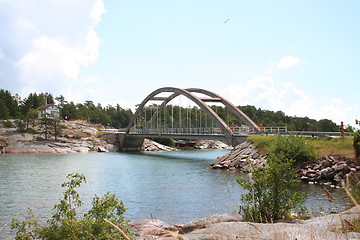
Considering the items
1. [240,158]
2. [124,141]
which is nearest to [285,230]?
[240,158]

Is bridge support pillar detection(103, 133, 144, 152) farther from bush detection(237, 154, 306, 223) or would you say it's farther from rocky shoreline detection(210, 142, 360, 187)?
bush detection(237, 154, 306, 223)

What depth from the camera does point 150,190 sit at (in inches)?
840

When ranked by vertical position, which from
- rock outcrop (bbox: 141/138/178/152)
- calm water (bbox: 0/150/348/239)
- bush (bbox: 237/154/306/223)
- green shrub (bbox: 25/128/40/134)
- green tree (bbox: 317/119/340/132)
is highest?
green tree (bbox: 317/119/340/132)

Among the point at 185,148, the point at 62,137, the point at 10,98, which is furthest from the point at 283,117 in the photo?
the point at 10,98

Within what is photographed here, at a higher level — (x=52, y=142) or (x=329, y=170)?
(x=52, y=142)

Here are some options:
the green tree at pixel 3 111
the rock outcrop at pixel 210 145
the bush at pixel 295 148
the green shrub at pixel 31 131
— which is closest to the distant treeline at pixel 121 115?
the green tree at pixel 3 111

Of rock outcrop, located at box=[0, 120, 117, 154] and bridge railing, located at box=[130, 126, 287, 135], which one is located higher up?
bridge railing, located at box=[130, 126, 287, 135]

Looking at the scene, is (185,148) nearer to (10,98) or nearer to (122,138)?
(122,138)

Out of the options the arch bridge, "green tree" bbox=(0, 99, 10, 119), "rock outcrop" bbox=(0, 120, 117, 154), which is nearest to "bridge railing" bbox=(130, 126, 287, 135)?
the arch bridge

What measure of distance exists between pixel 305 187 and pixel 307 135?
11.5m

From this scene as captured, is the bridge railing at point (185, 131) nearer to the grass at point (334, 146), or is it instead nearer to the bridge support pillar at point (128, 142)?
the bridge support pillar at point (128, 142)

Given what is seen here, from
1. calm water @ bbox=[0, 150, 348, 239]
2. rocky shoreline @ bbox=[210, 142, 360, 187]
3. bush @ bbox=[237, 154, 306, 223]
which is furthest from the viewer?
rocky shoreline @ bbox=[210, 142, 360, 187]

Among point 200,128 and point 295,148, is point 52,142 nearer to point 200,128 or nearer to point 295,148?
point 200,128

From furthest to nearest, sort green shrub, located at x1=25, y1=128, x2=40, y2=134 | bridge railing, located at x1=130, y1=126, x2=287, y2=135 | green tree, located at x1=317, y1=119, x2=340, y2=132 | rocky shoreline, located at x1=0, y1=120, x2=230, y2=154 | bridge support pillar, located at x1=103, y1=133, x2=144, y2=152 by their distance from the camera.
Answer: bridge support pillar, located at x1=103, y1=133, x2=144, y2=152 → green shrub, located at x1=25, y1=128, x2=40, y2=134 → rocky shoreline, located at x1=0, y1=120, x2=230, y2=154 → green tree, located at x1=317, y1=119, x2=340, y2=132 → bridge railing, located at x1=130, y1=126, x2=287, y2=135
